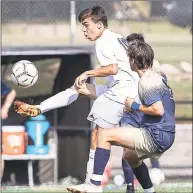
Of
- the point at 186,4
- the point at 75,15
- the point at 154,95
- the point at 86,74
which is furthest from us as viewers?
the point at 186,4

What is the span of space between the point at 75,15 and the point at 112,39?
356 centimetres

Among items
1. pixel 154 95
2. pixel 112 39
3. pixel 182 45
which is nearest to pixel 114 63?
pixel 112 39

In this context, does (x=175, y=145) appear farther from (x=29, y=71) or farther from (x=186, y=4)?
(x=29, y=71)

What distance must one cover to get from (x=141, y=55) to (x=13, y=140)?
428 centimetres

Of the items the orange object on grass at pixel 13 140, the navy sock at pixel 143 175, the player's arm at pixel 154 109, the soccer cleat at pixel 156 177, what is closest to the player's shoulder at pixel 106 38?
the player's arm at pixel 154 109

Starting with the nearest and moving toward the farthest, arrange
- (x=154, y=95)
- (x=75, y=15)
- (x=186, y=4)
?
1. (x=154, y=95)
2. (x=75, y=15)
3. (x=186, y=4)

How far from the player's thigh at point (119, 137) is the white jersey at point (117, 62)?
857mm

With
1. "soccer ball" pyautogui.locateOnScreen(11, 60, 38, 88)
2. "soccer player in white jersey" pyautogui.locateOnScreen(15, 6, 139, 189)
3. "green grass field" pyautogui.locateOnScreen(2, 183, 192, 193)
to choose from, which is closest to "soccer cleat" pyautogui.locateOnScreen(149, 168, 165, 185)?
"green grass field" pyautogui.locateOnScreen(2, 183, 192, 193)

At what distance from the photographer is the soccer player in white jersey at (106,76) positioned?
880cm

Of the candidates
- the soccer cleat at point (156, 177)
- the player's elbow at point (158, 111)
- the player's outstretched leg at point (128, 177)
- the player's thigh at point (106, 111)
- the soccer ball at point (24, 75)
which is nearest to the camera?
the player's elbow at point (158, 111)

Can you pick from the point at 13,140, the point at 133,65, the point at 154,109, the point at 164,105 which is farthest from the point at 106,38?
the point at 13,140

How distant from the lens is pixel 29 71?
9492 millimetres

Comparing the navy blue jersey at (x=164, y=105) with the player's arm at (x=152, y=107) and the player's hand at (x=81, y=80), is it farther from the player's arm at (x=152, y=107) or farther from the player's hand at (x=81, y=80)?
the player's hand at (x=81, y=80)

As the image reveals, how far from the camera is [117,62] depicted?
8.88 metres
